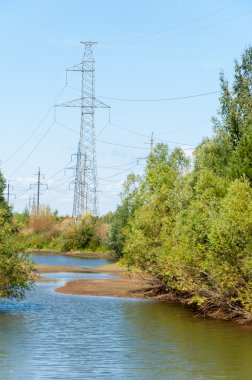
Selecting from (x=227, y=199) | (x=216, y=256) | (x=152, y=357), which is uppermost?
(x=227, y=199)

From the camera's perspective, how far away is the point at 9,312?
4716cm

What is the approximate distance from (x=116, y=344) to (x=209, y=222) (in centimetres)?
1163

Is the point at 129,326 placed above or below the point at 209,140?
below

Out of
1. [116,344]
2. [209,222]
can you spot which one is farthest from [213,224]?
[116,344]

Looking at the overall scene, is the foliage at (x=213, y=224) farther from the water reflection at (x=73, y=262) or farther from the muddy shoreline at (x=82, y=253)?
the muddy shoreline at (x=82, y=253)

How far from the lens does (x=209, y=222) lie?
44625mm

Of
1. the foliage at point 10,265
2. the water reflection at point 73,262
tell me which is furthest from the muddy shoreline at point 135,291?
the water reflection at point 73,262

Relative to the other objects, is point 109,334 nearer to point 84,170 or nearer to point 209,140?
point 209,140

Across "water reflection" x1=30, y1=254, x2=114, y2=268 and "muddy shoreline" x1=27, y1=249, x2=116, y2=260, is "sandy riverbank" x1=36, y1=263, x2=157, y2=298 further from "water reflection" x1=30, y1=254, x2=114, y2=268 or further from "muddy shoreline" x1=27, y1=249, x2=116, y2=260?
"muddy shoreline" x1=27, y1=249, x2=116, y2=260

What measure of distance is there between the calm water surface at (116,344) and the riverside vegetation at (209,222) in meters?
2.28

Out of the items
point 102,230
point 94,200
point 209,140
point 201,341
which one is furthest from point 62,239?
point 201,341

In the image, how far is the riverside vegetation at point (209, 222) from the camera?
4175cm

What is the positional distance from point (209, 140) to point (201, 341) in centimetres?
2606

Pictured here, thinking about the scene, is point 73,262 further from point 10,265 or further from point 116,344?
point 116,344
